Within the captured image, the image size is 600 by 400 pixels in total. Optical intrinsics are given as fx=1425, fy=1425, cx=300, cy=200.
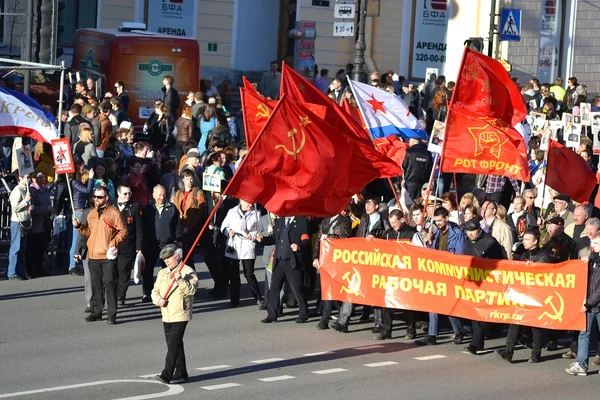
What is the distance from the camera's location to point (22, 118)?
19125 mm

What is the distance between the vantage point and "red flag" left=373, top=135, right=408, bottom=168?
2123 cm

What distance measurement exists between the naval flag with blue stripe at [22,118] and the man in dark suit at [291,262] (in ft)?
12.4

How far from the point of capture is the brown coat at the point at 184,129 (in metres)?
26.1

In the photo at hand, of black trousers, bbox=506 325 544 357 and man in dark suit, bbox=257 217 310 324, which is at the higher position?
man in dark suit, bbox=257 217 310 324

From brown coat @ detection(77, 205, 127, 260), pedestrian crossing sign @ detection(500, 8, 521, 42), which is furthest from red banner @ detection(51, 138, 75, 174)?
pedestrian crossing sign @ detection(500, 8, 521, 42)

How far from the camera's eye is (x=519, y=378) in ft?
49.2

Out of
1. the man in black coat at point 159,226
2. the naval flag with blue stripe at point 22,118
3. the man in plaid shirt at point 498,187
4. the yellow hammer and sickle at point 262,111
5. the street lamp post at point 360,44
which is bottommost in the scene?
the man in black coat at point 159,226

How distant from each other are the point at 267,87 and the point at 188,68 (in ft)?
8.87

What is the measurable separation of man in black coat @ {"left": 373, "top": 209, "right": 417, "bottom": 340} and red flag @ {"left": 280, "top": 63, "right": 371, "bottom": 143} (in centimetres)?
197

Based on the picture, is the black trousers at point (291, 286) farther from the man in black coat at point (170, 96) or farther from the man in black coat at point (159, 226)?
the man in black coat at point (170, 96)

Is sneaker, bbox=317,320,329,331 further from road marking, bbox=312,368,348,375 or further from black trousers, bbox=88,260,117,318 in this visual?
black trousers, bbox=88,260,117,318

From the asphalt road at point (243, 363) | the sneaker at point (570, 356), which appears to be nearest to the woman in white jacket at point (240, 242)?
the asphalt road at point (243, 363)

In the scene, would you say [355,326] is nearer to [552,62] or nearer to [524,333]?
[524,333]

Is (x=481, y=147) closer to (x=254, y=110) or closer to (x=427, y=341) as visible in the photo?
(x=427, y=341)
